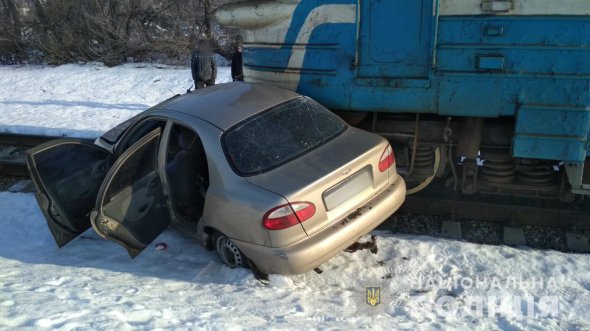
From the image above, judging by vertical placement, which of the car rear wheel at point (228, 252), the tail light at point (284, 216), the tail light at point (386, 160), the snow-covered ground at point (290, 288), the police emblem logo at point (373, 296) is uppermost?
the tail light at point (386, 160)

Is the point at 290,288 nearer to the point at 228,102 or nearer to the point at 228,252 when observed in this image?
the point at 228,252

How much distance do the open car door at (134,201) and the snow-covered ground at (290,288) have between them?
33 centimetres

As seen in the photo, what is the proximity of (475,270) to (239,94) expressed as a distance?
2732 mm

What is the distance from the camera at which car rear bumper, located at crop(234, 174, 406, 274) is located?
3887 millimetres

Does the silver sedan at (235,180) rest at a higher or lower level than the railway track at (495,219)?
higher

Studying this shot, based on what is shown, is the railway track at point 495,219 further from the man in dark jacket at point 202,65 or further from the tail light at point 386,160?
the man in dark jacket at point 202,65

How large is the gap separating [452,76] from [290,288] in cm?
259

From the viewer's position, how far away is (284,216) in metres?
3.85

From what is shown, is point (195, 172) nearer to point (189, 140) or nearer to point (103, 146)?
point (189, 140)

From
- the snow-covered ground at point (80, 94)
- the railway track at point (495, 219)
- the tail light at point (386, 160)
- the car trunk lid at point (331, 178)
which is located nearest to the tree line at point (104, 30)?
the snow-covered ground at point (80, 94)

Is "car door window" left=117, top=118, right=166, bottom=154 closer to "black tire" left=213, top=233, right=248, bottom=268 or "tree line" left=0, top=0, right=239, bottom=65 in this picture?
"black tire" left=213, top=233, right=248, bottom=268

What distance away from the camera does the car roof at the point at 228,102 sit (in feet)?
15.1

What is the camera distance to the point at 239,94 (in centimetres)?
501

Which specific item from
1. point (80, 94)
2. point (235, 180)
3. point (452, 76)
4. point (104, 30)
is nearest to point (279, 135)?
point (235, 180)
